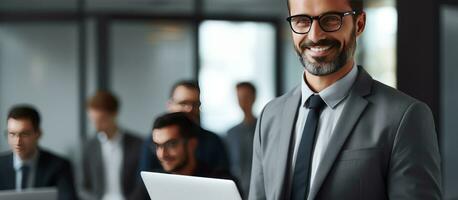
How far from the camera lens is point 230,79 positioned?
32.3 ft

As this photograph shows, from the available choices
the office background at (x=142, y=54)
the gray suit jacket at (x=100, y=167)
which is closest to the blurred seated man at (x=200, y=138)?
the gray suit jacket at (x=100, y=167)

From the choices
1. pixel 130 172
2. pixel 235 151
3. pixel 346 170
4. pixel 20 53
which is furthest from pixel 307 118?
pixel 20 53

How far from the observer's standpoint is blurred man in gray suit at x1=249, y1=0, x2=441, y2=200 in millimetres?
2297

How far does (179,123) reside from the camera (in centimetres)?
375

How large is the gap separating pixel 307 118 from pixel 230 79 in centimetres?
735

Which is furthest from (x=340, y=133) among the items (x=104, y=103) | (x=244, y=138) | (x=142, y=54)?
(x=142, y=54)

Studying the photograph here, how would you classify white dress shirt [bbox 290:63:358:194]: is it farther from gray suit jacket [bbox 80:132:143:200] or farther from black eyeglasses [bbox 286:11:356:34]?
gray suit jacket [bbox 80:132:143:200]

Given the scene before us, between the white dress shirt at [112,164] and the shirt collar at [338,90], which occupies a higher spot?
the shirt collar at [338,90]

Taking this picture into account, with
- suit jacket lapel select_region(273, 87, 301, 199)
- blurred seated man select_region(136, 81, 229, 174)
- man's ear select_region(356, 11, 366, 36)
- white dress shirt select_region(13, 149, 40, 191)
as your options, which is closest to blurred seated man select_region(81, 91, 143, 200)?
blurred seated man select_region(136, 81, 229, 174)

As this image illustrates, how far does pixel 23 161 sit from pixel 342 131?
3.92ft

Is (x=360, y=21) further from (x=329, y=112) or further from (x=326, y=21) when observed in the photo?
(x=329, y=112)

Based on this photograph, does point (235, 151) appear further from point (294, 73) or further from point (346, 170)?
point (346, 170)

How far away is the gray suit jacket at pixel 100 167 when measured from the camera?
6.05m

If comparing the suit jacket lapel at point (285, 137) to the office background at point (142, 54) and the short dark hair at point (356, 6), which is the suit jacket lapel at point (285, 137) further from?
the office background at point (142, 54)
